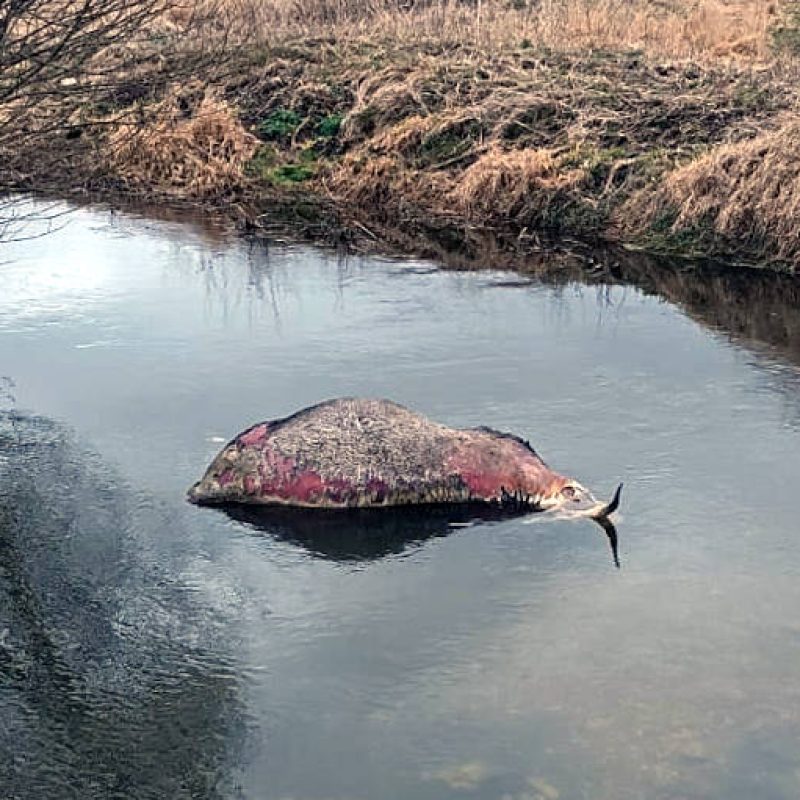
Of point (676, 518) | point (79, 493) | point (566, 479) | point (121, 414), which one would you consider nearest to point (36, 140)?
point (121, 414)

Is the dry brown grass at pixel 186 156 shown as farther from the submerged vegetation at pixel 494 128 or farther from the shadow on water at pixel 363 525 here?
the shadow on water at pixel 363 525

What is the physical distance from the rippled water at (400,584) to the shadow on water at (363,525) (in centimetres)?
3

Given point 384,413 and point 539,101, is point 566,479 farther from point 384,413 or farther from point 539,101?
point 539,101

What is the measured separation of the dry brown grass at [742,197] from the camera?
14023mm

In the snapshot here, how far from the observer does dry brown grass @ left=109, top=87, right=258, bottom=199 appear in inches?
717

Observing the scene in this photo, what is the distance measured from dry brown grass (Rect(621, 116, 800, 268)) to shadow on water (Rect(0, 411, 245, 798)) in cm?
845

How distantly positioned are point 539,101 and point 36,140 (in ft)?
32.5

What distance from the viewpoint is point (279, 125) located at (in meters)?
19.9

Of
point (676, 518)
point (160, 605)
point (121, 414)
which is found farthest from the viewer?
point (121, 414)

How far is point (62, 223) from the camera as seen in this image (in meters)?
15.8

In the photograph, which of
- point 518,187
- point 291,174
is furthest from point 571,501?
point 291,174

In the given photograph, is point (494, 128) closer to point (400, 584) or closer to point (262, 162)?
point (262, 162)

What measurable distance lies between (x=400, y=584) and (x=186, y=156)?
1277 centimetres

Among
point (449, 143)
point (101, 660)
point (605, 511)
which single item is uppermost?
point (449, 143)
